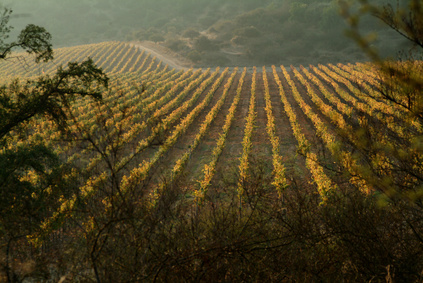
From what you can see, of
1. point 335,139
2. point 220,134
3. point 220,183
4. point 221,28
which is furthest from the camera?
point 221,28

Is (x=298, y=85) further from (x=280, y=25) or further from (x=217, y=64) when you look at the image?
(x=280, y=25)

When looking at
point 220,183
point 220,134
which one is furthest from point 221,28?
point 220,183

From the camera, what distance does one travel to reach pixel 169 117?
2245cm

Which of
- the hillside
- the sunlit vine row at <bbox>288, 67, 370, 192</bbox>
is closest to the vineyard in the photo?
the sunlit vine row at <bbox>288, 67, 370, 192</bbox>

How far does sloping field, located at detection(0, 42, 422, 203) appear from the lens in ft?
13.3

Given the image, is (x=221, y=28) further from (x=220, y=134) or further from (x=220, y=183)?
(x=220, y=183)

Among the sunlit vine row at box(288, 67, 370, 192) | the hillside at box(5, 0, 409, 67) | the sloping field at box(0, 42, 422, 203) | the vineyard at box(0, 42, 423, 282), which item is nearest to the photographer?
the sunlit vine row at box(288, 67, 370, 192)

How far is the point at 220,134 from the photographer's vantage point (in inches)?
720

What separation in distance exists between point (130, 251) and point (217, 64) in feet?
174

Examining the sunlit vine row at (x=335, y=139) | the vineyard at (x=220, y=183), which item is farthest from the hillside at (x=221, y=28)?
the sunlit vine row at (x=335, y=139)

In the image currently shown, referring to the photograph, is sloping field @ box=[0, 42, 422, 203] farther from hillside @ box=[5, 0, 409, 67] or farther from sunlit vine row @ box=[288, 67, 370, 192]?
hillside @ box=[5, 0, 409, 67]

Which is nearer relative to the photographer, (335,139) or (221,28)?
(335,139)

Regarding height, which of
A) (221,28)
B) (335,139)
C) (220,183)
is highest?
(221,28)

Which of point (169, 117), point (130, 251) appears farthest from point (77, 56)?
point (130, 251)
